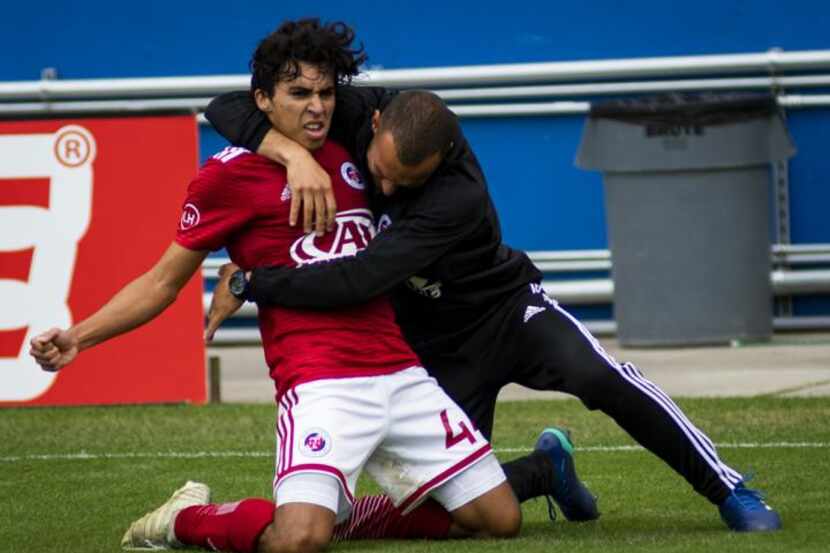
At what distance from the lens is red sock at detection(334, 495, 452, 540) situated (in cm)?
627

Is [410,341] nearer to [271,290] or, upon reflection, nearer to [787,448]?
[271,290]

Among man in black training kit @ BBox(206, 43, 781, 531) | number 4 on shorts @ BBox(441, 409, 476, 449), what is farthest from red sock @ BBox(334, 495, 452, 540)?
man in black training kit @ BBox(206, 43, 781, 531)

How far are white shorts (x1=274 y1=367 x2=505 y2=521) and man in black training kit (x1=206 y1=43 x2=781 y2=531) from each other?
0.94 ft

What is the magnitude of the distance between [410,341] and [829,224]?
6959mm

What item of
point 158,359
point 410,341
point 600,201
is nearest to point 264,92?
point 410,341

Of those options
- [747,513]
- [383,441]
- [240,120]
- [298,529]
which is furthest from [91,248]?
[747,513]

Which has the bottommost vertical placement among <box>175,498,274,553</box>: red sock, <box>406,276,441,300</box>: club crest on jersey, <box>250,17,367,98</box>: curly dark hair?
<box>175,498,274,553</box>: red sock

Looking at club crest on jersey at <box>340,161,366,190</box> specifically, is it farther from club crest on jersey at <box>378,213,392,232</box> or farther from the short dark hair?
the short dark hair

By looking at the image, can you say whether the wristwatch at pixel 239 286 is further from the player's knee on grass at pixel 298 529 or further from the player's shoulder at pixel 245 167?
the player's knee on grass at pixel 298 529

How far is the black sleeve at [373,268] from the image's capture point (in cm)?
595

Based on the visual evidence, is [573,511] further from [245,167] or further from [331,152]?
[245,167]

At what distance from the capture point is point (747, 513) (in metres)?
6.02

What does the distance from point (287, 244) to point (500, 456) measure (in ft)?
7.41

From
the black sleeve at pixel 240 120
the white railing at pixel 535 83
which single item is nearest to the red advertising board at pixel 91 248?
the white railing at pixel 535 83
